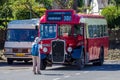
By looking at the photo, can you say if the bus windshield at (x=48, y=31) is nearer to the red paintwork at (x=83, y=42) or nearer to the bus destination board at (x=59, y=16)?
the red paintwork at (x=83, y=42)

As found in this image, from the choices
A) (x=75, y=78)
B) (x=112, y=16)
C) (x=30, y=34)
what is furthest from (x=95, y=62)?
(x=112, y=16)

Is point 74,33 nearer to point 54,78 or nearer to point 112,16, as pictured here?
point 54,78

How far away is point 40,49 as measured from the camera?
2805 cm

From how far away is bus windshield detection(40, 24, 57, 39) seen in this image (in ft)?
93.2

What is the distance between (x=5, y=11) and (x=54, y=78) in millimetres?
31845

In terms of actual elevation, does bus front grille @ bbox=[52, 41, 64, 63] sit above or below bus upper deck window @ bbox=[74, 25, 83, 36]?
below

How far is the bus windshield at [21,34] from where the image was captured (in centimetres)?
3356

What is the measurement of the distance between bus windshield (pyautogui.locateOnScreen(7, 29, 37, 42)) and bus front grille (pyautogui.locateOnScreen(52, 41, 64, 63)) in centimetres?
551

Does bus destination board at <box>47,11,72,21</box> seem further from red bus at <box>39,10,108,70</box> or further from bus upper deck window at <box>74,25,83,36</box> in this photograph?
bus upper deck window at <box>74,25,83,36</box>

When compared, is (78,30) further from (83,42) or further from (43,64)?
(43,64)

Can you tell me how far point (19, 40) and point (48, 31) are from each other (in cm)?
526

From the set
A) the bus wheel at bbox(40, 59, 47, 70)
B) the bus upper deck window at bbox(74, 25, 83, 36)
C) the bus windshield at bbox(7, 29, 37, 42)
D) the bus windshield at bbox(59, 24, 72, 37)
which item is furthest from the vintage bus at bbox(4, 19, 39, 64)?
the bus upper deck window at bbox(74, 25, 83, 36)

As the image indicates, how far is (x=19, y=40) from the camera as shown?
33.4 m

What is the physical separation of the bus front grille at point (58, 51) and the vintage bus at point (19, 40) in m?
4.73
